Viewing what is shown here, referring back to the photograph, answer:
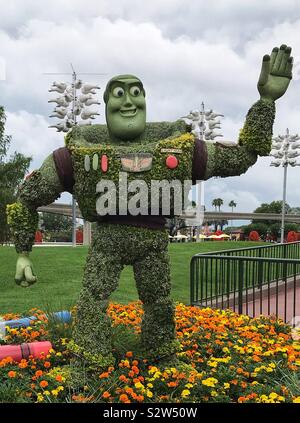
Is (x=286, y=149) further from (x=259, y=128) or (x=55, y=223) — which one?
(x=55, y=223)

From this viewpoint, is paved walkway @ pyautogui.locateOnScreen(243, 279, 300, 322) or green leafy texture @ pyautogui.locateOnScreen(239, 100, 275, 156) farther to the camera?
paved walkway @ pyautogui.locateOnScreen(243, 279, 300, 322)

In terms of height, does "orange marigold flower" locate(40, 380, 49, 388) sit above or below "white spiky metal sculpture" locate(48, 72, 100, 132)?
below

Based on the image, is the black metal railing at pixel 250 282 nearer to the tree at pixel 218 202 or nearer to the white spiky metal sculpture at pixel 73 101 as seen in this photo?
the white spiky metal sculpture at pixel 73 101

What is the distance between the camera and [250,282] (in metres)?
10.3

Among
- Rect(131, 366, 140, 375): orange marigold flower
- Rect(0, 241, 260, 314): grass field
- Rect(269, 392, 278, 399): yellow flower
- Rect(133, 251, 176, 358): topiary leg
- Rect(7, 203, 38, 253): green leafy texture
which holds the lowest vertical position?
Rect(0, 241, 260, 314): grass field

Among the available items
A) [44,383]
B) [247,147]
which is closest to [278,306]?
[247,147]

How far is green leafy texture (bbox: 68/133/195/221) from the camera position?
12.7 ft

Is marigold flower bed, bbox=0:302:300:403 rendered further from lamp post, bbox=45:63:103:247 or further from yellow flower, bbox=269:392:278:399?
lamp post, bbox=45:63:103:247

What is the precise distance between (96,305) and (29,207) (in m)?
1.03

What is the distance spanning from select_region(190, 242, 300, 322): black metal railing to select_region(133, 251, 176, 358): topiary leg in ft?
8.35

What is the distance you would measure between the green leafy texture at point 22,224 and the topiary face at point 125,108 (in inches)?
39.0

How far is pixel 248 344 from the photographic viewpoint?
4.86 m

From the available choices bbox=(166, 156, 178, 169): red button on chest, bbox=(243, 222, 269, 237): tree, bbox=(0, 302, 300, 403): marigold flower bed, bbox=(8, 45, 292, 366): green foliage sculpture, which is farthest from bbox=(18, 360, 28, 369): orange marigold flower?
bbox=(243, 222, 269, 237): tree
